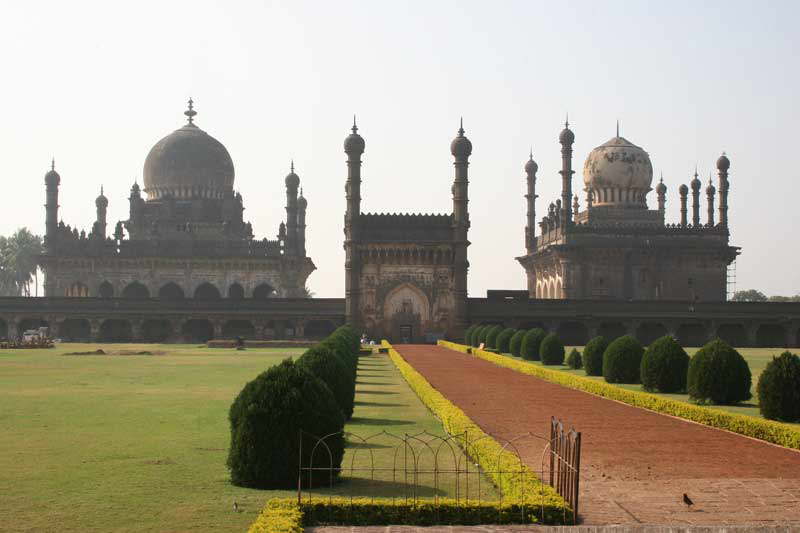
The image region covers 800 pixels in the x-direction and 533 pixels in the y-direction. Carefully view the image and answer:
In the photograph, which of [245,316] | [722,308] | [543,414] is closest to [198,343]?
[245,316]

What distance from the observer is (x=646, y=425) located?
14.6 m

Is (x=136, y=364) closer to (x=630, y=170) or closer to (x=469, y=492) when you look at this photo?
(x=469, y=492)

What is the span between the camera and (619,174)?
57.5 metres

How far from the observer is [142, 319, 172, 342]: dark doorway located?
48.0 meters

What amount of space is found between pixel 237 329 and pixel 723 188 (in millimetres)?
25960

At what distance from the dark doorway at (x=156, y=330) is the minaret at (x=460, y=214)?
12.5 meters

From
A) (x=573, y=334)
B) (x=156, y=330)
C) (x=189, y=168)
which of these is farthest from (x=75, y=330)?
(x=573, y=334)

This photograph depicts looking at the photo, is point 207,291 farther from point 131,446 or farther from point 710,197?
point 131,446

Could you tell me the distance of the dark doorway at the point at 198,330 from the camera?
48.1 m

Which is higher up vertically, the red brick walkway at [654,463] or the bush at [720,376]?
the bush at [720,376]

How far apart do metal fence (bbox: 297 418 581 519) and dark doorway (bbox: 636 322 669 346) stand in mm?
37261

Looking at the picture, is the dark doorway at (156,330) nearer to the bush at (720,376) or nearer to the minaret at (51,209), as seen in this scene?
the minaret at (51,209)

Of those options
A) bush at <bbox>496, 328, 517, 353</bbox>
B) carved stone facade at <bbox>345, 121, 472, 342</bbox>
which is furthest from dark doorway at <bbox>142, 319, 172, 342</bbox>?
bush at <bbox>496, 328, 517, 353</bbox>

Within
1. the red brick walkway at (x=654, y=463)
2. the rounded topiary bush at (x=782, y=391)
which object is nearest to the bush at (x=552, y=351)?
the red brick walkway at (x=654, y=463)
